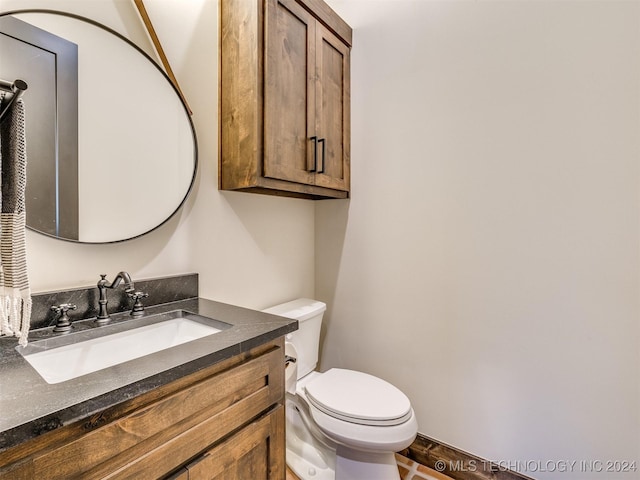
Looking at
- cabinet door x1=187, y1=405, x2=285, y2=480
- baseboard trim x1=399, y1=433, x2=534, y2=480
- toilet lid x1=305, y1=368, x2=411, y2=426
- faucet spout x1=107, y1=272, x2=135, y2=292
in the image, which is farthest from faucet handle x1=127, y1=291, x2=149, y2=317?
baseboard trim x1=399, y1=433, x2=534, y2=480

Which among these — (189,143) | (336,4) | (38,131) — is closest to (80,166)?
(38,131)

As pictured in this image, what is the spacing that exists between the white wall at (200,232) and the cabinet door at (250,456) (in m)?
0.65

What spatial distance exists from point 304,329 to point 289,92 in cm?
108

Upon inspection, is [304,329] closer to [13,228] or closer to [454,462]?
[454,462]

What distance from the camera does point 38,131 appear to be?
2.95ft

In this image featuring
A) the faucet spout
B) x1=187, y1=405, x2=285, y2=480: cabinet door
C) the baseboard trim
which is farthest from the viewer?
the baseboard trim

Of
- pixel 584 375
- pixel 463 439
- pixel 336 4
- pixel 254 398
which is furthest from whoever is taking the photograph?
pixel 336 4

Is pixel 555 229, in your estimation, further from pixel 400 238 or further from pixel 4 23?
pixel 4 23

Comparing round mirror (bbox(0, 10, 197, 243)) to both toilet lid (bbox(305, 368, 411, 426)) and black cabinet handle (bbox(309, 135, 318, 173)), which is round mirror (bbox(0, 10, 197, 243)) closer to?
black cabinet handle (bbox(309, 135, 318, 173))

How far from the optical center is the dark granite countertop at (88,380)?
18.6 inches

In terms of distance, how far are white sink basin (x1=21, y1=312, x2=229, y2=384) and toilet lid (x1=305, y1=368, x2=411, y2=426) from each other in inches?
22.3

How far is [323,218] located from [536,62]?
3.89 ft

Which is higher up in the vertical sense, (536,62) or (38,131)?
(536,62)

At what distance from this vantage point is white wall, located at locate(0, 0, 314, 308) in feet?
3.19
